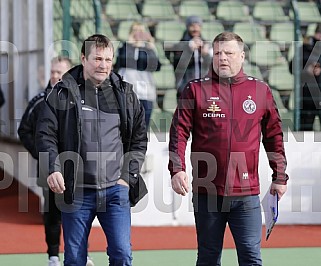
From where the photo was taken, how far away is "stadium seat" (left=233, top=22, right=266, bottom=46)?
13.7m

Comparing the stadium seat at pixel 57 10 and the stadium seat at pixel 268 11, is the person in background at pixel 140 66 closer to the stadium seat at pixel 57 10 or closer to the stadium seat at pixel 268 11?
the stadium seat at pixel 57 10

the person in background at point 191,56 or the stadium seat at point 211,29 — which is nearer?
the person in background at point 191,56

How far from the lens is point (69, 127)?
5.73 metres

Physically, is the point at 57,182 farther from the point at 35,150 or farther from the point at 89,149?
the point at 35,150

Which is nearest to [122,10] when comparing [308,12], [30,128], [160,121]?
[308,12]

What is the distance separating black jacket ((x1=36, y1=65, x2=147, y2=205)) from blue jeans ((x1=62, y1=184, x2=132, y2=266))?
0.10 meters

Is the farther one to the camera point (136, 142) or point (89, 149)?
point (136, 142)

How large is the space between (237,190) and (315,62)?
588cm

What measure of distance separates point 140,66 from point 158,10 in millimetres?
3710

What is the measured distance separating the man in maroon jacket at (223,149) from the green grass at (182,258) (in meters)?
2.45

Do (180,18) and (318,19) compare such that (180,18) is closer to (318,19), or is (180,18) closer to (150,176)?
(318,19)

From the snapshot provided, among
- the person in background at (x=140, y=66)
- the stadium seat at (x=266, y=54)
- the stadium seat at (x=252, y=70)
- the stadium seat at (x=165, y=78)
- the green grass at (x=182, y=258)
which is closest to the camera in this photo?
the green grass at (x=182, y=258)

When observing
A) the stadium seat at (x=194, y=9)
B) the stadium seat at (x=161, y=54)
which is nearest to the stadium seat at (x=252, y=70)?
the stadium seat at (x=161, y=54)

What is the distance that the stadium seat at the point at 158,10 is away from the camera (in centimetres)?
1409
